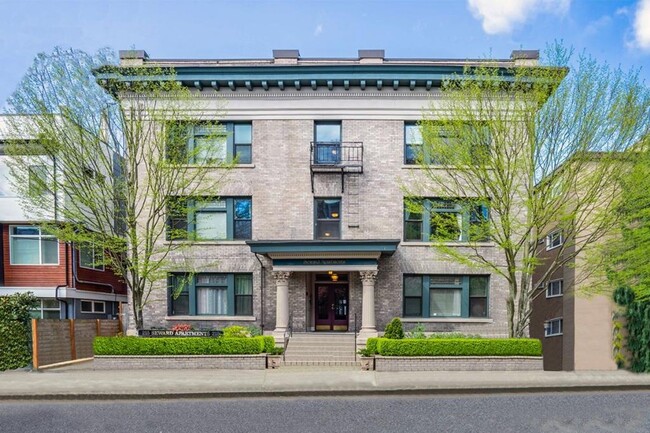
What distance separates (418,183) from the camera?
56.0 ft

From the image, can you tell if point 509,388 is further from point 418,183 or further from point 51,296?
point 51,296

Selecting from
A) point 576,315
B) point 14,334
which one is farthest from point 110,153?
point 576,315

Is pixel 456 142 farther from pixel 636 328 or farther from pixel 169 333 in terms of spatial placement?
pixel 169 333

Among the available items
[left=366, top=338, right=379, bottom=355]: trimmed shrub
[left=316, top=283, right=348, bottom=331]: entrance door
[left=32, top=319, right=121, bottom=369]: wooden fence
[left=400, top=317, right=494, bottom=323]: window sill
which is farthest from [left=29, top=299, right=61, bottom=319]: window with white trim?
[left=400, top=317, right=494, bottom=323]: window sill

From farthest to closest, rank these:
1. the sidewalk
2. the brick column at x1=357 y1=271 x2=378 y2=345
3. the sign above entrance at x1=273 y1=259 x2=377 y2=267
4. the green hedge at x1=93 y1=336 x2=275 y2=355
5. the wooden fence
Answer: the sign above entrance at x1=273 y1=259 x2=377 y2=267
the brick column at x1=357 y1=271 x2=378 y2=345
the wooden fence
the green hedge at x1=93 y1=336 x2=275 y2=355
the sidewalk

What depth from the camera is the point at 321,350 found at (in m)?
15.2

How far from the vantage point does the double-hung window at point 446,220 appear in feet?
48.2

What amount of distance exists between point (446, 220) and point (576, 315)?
8.02 meters

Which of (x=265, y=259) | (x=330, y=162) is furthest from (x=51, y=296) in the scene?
(x=330, y=162)

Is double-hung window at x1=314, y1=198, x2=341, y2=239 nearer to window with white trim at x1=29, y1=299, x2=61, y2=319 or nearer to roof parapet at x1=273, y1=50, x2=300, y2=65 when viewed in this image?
roof parapet at x1=273, y1=50, x2=300, y2=65

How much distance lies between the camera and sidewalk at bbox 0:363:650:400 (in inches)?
413

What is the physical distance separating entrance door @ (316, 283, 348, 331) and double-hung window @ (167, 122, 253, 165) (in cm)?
694

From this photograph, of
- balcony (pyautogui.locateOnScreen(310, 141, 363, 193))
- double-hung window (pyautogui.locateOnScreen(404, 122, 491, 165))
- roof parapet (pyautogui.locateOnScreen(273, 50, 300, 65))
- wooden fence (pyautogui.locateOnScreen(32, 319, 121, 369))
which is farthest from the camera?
roof parapet (pyautogui.locateOnScreen(273, 50, 300, 65))

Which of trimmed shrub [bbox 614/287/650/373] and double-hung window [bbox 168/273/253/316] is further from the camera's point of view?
double-hung window [bbox 168/273/253/316]
